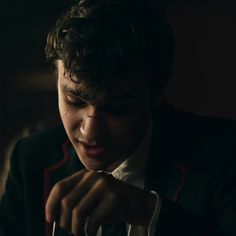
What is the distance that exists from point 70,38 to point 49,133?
385mm

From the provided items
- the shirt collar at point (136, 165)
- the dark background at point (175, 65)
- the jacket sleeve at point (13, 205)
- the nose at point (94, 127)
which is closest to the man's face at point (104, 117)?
the nose at point (94, 127)

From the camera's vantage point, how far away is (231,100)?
1.52 m

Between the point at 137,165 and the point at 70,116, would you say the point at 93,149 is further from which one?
the point at 137,165

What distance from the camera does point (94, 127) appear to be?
923 mm

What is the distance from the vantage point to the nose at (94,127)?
0.92m

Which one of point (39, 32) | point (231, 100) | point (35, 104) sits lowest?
point (35, 104)

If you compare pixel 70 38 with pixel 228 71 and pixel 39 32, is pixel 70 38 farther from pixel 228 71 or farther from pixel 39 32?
pixel 39 32

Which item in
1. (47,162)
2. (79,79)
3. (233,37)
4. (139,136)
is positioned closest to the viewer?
(79,79)

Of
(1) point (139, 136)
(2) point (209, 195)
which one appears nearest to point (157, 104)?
(1) point (139, 136)

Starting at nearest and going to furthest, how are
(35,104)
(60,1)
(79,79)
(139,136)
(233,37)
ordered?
(79,79) < (139,136) < (233,37) < (60,1) < (35,104)

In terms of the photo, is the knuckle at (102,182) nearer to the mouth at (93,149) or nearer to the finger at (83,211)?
the finger at (83,211)

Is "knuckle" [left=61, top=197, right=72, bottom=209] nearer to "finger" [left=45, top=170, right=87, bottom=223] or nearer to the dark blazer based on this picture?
"finger" [left=45, top=170, right=87, bottom=223]

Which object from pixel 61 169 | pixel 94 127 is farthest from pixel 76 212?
pixel 61 169

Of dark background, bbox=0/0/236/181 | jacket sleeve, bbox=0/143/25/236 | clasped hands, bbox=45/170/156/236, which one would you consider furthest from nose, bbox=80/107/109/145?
dark background, bbox=0/0/236/181
